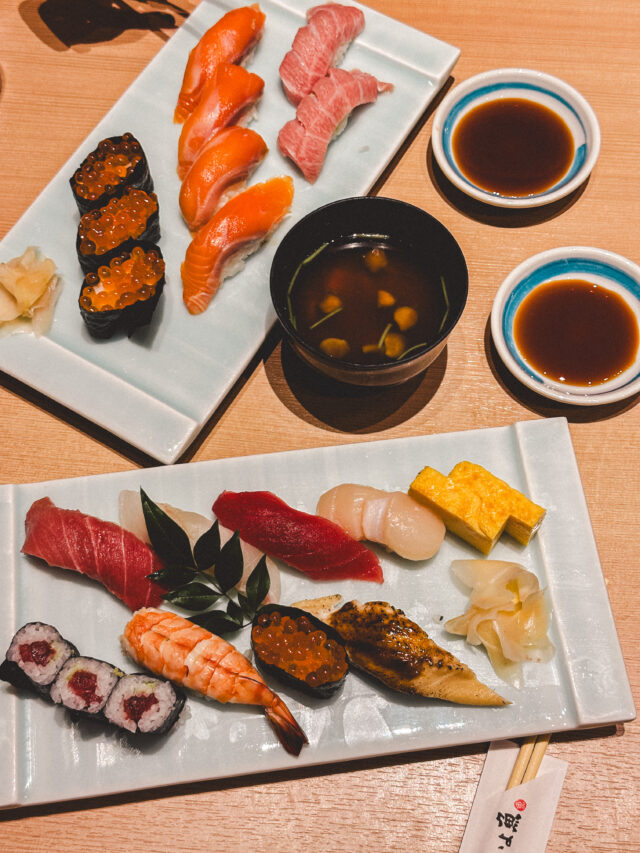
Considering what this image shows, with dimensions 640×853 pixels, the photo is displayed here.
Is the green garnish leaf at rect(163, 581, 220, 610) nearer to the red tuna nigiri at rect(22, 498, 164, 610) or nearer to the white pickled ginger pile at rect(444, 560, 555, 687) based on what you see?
the red tuna nigiri at rect(22, 498, 164, 610)

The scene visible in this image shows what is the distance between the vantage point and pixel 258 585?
1902mm

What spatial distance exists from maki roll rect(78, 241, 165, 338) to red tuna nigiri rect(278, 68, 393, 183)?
58 centimetres

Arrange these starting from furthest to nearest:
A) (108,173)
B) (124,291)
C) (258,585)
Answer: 1. (108,173)
2. (124,291)
3. (258,585)

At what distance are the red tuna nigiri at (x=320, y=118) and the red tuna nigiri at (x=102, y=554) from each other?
1303 mm

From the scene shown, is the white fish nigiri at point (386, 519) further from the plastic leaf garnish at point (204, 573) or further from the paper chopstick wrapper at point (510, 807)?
the paper chopstick wrapper at point (510, 807)

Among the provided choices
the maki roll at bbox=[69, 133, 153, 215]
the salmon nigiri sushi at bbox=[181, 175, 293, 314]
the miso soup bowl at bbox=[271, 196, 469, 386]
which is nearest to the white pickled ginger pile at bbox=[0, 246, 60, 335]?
the maki roll at bbox=[69, 133, 153, 215]

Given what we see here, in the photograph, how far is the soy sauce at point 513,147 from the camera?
2488 mm

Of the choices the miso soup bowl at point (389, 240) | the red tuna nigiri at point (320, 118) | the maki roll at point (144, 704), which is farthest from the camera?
the red tuna nigiri at point (320, 118)

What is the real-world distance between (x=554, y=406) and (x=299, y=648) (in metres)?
1.05

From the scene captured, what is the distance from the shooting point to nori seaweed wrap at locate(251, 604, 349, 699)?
5.83ft

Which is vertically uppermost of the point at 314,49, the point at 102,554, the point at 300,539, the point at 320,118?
the point at 314,49

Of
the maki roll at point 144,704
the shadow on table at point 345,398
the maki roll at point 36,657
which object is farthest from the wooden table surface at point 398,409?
the maki roll at point 36,657

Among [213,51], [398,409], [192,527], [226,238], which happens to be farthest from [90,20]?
[192,527]

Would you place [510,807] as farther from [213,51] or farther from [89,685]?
[213,51]
